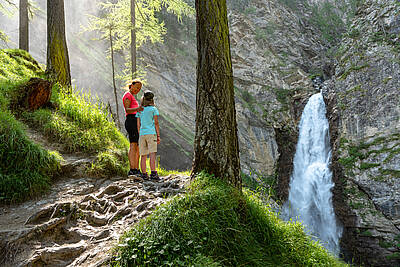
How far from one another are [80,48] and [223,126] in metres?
20.6

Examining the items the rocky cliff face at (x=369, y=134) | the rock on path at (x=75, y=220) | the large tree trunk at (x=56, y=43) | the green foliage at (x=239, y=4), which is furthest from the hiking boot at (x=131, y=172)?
the green foliage at (x=239, y=4)

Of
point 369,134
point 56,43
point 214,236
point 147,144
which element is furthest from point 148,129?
point 369,134

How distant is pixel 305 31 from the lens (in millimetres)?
28844

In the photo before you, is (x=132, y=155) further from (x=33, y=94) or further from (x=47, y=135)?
(x=33, y=94)

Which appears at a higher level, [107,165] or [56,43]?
[56,43]

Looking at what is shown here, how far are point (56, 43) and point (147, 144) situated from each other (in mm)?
4212

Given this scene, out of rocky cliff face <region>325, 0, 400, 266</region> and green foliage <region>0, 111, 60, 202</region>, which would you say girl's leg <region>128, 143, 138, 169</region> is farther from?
rocky cliff face <region>325, 0, 400, 266</region>

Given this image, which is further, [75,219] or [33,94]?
[33,94]

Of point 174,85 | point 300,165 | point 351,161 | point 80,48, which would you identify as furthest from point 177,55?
point 351,161

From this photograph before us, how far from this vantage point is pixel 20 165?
138 inches

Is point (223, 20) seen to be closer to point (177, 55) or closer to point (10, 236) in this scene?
point (10, 236)

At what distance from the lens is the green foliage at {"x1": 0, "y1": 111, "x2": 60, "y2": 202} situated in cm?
329

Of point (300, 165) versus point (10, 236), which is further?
point (300, 165)

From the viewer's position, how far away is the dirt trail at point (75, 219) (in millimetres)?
2273
